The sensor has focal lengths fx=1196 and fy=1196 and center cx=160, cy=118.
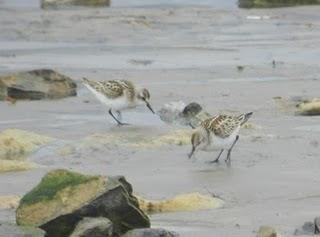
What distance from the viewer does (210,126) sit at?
11445mm

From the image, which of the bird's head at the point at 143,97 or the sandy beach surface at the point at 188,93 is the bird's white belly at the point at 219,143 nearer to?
the sandy beach surface at the point at 188,93

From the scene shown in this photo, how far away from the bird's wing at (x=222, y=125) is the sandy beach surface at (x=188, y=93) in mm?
293

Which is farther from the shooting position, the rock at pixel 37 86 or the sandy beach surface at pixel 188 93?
the rock at pixel 37 86

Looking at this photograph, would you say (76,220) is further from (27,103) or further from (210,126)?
(27,103)

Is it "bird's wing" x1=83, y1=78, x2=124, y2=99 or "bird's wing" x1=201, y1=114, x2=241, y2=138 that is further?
"bird's wing" x1=83, y1=78, x2=124, y2=99

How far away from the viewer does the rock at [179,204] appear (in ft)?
30.1

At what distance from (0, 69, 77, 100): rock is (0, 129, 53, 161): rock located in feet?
9.89

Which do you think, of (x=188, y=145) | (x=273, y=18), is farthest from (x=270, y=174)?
(x=273, y=18)

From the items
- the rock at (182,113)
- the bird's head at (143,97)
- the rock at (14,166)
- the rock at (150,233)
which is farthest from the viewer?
the bird's head at (143,97)

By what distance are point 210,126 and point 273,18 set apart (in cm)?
1447

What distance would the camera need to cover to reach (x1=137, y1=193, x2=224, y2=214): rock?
9.19m

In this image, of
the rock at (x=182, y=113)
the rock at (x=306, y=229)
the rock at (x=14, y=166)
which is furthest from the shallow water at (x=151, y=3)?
the rock at (x=306, y=229)

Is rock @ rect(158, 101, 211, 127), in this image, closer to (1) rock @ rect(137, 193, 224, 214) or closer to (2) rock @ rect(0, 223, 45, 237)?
(1) rock @ rect(137, 193, 224, 214)

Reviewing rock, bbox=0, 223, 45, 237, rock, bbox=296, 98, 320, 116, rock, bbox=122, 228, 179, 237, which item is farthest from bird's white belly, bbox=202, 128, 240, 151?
rock, bbox=0, 223, 45, 237
